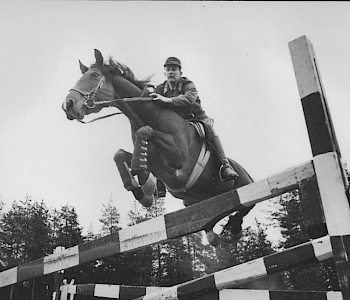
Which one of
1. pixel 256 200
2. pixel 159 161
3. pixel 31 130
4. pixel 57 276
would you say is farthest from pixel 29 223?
pixel 256 200

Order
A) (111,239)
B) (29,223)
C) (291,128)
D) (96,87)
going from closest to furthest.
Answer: (111,239), (291,128), (96,87), (29,223)

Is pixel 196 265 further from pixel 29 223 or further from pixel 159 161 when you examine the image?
pixel 29 223

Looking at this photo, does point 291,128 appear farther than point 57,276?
Yes

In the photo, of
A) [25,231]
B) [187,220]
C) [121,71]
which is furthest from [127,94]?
[187,220]

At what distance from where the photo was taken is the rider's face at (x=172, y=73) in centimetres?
245

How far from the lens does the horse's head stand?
2396 mm

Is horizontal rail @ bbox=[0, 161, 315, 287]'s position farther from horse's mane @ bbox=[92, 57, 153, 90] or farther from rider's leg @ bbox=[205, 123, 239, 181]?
horse's mane @ bbox=[92, 57, 153, 90]

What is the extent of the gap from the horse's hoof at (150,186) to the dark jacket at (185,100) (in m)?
0.37

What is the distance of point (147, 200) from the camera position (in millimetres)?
2387

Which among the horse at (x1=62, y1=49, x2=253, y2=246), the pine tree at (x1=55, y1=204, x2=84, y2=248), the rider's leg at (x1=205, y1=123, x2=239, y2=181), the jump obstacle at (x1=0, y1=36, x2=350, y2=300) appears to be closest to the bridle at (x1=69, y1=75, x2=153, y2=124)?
the horse at (x1=62, y1=49, x2=253, y2=246)

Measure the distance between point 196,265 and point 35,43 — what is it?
1538 millimetres

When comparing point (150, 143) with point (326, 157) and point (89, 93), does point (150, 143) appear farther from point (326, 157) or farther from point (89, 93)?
point (326, 157)

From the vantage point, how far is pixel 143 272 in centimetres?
249

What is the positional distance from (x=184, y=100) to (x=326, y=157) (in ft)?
5.44
